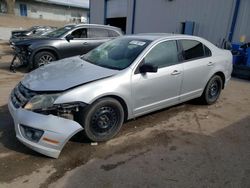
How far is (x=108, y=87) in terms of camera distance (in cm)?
312

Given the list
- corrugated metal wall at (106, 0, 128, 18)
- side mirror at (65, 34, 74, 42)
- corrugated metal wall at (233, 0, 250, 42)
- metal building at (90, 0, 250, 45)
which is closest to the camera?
side mirror at (65, 34, 74, 42)

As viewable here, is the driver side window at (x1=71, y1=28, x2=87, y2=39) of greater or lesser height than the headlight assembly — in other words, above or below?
above

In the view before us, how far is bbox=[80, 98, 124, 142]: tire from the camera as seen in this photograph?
9.96 ft

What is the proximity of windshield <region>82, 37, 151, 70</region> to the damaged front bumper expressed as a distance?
1.23 m

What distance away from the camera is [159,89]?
3.77m

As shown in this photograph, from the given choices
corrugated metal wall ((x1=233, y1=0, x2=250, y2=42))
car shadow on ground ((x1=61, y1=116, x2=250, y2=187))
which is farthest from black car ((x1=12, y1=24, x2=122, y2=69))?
corrugated metal wall ((x1=233, y1=0, x2=250, y2=42))

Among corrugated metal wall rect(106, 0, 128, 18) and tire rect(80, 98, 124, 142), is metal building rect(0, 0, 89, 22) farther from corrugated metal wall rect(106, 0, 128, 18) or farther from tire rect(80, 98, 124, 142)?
tire rect(80, 98, 124, 142)

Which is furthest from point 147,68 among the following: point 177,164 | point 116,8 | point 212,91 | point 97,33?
point 116,8

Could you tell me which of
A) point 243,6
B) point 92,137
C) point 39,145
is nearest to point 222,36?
point 243,6

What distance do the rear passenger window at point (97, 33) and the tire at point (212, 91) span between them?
482 cm

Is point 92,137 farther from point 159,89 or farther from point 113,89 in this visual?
point 159,89

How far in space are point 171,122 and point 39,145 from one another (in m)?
2.39

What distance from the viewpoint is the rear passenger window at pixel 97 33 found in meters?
8.12

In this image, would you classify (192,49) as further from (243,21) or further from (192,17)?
(192,17)
